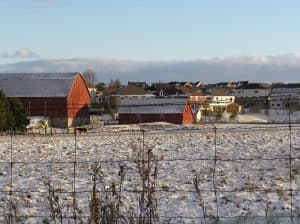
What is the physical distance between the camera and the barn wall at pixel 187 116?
230 ft

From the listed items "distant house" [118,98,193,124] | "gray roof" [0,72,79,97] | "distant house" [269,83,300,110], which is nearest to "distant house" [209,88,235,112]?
"distant house" [269,83,300,110]

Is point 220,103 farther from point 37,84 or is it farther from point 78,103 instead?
point 37,84

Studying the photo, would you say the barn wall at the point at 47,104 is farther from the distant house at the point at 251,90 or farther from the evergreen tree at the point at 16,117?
the distant house at the point at 251,90

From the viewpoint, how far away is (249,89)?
15662 cm


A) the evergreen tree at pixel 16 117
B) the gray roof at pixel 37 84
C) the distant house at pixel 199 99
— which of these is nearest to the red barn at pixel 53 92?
the gray roof at pixel 37 84

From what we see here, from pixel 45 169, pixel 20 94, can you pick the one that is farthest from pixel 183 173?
pixel 20 94

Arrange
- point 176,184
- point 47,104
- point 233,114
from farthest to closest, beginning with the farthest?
1. point 47,104
2. point 233,114
3. point 176,184

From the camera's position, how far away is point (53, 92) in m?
73.2

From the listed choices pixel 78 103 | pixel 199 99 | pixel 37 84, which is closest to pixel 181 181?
pixel 78 103

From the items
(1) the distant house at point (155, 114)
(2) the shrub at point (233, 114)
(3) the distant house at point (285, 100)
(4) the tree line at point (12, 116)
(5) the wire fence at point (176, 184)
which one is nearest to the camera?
(5) the wire fence at point (176, 184)

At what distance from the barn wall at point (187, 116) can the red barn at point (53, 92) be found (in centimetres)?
1109

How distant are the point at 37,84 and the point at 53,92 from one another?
3.52m

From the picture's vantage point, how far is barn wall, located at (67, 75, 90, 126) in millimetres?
69113

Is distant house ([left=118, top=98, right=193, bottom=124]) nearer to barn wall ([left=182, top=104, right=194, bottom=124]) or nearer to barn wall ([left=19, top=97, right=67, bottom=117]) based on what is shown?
barn wall ([left=182, top=104, right=194, bottom=124])
